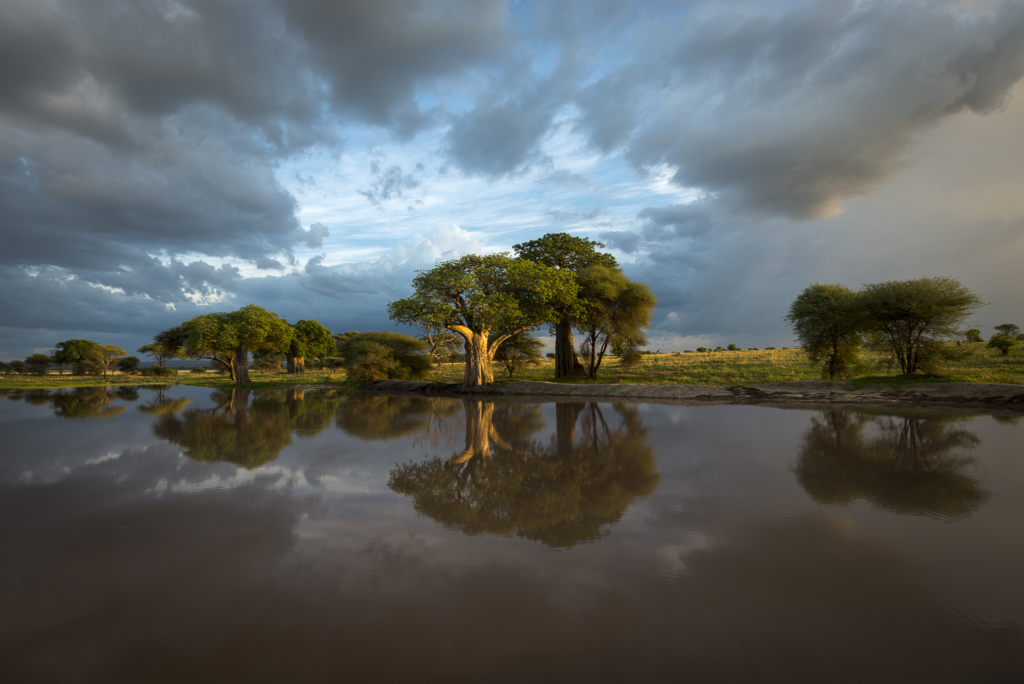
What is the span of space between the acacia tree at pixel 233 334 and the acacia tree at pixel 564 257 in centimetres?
2330

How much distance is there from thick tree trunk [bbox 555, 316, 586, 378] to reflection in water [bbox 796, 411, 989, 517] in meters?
19.5

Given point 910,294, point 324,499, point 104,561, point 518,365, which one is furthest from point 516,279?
point 104,561

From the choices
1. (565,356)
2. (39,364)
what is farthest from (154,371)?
(565,356)

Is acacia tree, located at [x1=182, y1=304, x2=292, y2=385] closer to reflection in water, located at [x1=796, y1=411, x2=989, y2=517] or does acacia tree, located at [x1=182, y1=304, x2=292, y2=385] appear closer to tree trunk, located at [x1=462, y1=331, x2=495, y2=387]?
tree trunk, located at [x1=462, y1=331, x2=495, y2=387]

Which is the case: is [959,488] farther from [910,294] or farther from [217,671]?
[910,294]

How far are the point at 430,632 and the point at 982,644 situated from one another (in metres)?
3.00

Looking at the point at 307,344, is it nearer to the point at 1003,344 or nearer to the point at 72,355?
the point at 72,355

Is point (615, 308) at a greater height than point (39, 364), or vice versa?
point (615, 308)

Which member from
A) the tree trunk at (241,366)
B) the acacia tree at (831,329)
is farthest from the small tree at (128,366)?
the acacia tree at (831,329)

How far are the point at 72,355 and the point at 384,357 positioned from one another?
50.7 metres

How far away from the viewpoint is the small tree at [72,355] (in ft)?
179

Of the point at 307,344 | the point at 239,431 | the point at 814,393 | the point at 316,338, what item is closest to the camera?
the point at 239,431

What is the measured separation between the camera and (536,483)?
18.0 ft

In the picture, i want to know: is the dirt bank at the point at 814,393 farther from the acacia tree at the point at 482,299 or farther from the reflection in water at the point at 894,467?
the reflection in water at the point at 894,467
